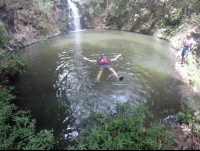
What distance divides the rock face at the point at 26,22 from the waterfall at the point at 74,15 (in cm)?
415

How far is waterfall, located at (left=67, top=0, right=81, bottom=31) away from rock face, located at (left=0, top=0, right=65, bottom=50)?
4149 mm

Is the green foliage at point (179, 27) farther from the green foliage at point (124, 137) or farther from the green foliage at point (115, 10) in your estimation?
the green foliage at point (124, 137)

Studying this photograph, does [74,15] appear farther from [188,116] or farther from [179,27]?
[188,116]

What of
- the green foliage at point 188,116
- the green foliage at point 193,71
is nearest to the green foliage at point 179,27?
the green foliage at point 193,71

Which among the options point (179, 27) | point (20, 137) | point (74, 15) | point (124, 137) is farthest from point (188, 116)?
point (74, 15)

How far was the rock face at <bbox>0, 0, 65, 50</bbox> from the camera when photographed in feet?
37.8

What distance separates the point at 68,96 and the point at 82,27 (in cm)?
2529

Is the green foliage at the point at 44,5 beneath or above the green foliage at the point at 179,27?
above

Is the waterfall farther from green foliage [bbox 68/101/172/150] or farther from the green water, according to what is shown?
green foliage [bbox 68/101/172/150]

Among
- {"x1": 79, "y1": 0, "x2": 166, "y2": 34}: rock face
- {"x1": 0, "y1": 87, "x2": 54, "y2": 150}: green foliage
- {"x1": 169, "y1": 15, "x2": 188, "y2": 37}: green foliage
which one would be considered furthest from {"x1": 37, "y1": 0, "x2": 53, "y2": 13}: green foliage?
{"x1": 0, "y1": 87, "x2": 54, "y2": 150}: green foliage

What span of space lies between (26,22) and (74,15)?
1237 cm

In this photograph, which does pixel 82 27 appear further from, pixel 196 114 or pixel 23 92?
pixel 196 114

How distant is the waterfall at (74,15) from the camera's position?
24.4 meters

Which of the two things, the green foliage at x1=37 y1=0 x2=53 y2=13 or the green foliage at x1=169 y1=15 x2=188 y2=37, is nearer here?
the green foliage at x1=169 y1=15 x2=188 y2=37
